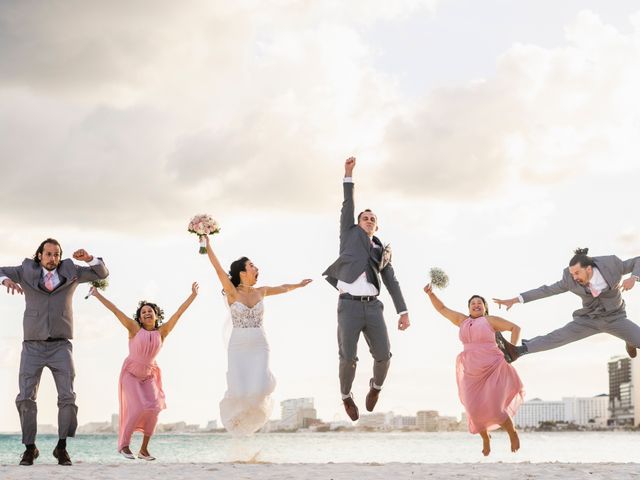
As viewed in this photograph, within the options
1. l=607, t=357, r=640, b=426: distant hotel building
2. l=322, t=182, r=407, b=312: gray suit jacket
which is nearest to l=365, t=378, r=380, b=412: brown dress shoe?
l=322, t=182, r=407, b=312: gray suit jacket

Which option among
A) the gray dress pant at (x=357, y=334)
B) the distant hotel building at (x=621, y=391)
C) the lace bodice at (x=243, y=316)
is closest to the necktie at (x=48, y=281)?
the lace bodice at (x=243, y=316)

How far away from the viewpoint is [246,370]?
Answer: 42.2 feet

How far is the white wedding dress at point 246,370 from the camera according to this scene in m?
12.8

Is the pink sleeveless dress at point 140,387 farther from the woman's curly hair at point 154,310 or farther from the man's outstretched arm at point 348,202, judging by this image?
the man's outstretched arm at point 348,202

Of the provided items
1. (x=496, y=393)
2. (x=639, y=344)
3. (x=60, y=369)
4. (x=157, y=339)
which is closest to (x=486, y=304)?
(x=496, y=393)

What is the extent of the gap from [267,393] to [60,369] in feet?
9.49

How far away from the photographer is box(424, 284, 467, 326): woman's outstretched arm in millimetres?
13891

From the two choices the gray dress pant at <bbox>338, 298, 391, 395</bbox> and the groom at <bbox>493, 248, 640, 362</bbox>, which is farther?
the groom at <bbox>493, 248, 640, 362</bbox>

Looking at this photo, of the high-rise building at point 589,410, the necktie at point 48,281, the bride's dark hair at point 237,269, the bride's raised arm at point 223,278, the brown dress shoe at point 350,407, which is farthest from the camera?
the high-rise building at point 589,410

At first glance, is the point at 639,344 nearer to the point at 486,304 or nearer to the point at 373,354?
the point at 486,304

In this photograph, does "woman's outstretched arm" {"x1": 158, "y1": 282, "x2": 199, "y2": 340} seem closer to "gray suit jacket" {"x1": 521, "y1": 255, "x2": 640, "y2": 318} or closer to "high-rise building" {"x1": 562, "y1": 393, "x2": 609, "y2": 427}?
"gray suit jacket" {"x1": 521, "y1": 255, "x2": 640, "y2": 318}

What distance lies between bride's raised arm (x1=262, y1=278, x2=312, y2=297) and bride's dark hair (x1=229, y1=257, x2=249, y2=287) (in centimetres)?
41

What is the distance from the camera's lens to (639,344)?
13.6 meters

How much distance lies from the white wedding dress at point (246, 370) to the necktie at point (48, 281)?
2.51m
